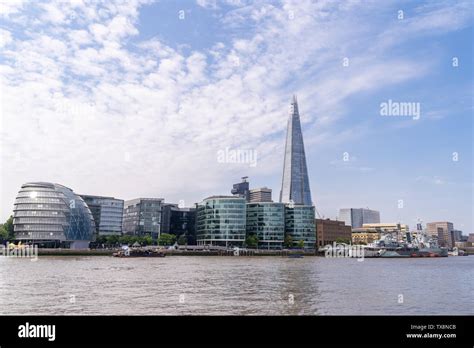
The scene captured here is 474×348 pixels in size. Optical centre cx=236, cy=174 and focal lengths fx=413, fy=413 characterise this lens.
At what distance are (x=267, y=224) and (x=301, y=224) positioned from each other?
588 inches

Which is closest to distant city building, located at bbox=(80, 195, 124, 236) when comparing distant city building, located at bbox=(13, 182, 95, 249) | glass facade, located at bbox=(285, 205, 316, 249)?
distant city building, located at bbox=(13, 182, 95, 249)

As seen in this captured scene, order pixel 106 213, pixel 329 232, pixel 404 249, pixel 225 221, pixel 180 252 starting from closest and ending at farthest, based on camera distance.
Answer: pixel 180 252
pixel 404 249
pixel 225 221
pixel 106 213
pixel 329 232

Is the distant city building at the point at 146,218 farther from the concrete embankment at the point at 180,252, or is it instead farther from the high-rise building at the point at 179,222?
the concrete embankment at the point at 180,252

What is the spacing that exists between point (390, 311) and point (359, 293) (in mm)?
7619

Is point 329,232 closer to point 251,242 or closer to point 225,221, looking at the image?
point 251,242

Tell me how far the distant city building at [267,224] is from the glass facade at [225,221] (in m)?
8.53

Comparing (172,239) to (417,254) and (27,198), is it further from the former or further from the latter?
(417,254)

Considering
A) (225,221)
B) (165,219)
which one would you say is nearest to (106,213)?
(165,219)

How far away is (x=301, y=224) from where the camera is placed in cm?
16350

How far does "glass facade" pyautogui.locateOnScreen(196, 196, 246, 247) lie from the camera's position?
5940 inches

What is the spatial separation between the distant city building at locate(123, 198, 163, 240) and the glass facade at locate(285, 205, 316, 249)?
187ft

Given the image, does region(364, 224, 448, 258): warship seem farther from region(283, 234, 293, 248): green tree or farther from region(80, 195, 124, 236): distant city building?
region(80, 195, 124, 236): distant city building
